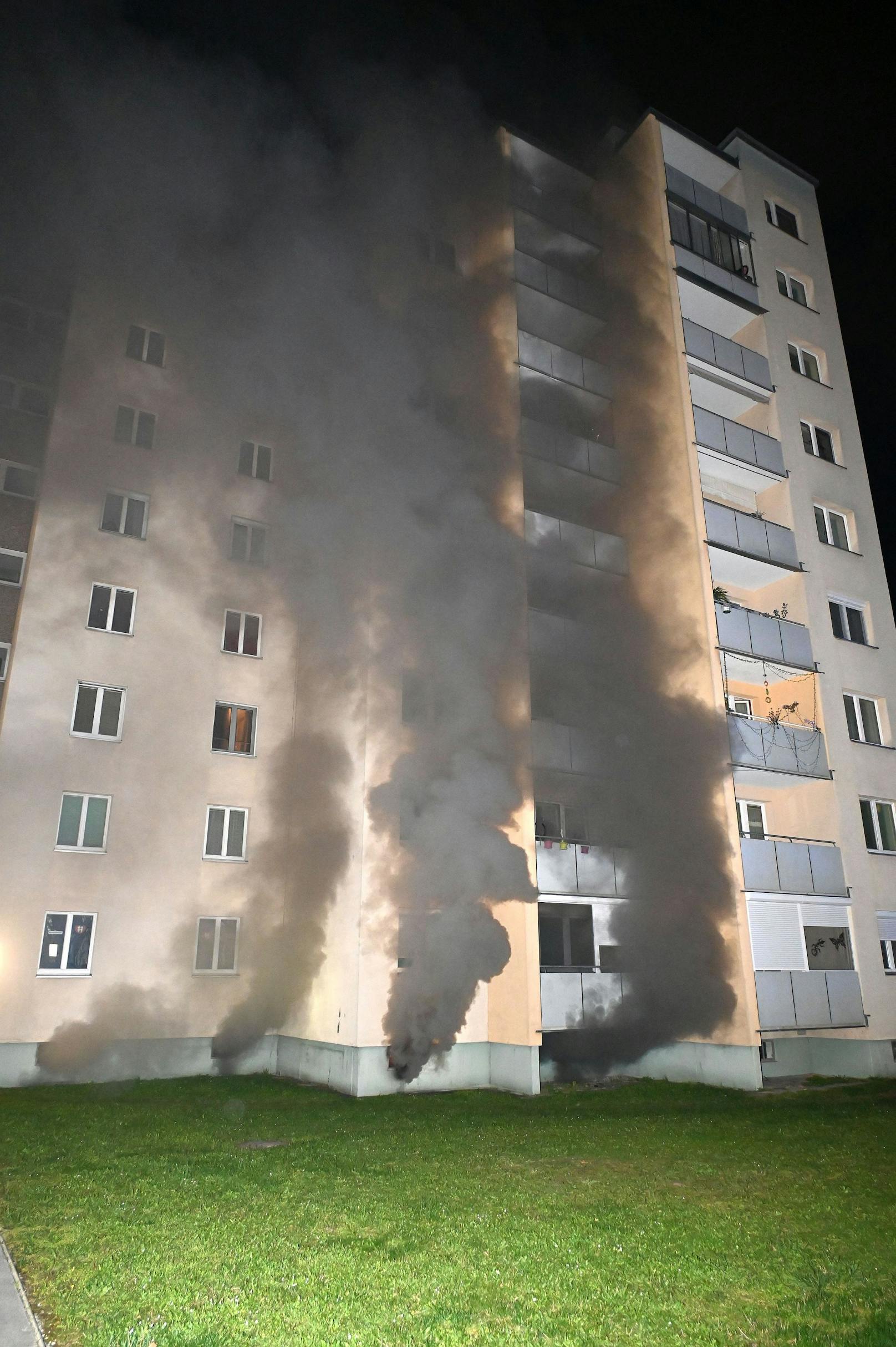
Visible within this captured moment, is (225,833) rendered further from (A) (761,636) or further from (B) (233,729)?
(A) (761,636)

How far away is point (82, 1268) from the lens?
504 centimetres

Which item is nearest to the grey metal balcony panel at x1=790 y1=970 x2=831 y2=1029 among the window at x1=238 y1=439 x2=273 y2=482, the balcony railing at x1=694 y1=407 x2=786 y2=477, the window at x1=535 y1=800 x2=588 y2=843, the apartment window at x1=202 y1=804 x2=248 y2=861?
the window at x1=535 y1=800 x2=588 y2=843

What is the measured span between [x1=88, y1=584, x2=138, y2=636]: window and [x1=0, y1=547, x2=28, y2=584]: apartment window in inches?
81.5

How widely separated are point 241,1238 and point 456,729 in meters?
9.86

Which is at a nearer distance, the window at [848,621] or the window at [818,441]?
the window at [848,621]

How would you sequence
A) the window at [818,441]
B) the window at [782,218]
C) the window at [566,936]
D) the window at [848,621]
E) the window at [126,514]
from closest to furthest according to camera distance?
the window at [566,936] → the window at [126,514] → the window at [848,621] → the window at [818,441] → the window at [782,218]

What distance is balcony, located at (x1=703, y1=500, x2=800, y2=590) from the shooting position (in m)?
17.1

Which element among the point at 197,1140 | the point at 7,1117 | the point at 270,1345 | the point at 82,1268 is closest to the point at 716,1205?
the point at 270,1345

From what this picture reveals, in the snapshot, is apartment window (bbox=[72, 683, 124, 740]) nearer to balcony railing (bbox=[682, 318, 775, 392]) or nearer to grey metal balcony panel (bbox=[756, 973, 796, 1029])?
grey metal balcony panel (bbox=[756, 973, 796, 1029])

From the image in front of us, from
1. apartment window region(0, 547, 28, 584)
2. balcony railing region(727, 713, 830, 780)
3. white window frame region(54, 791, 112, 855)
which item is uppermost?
apartment window region(0, 547, 28, 584)

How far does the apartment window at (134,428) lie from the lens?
1738 cm

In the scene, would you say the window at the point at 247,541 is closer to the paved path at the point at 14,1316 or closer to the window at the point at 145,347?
the window at the point at 145,347

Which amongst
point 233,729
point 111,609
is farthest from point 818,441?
point 111,609

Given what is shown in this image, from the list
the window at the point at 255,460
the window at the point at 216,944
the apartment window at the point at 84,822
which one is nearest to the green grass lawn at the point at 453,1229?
the window at the point at 216,944
